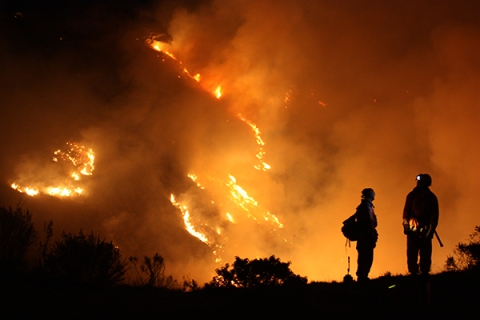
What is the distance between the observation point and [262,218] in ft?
139

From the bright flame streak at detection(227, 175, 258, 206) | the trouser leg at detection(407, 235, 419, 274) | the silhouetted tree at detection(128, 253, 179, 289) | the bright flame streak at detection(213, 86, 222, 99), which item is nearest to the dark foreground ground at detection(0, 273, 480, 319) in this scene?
the trouser leg at detection(407, 235, 419, 274)

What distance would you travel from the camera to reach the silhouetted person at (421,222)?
339 inches

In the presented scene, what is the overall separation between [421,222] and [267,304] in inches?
155

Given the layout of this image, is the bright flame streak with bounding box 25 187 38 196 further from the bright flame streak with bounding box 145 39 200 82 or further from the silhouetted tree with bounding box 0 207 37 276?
the bright flame streak with bounding box 145 39 200 82

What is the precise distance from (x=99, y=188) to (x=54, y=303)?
25.6 meters

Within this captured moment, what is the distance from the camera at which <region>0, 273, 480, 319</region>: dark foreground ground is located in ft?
21.3

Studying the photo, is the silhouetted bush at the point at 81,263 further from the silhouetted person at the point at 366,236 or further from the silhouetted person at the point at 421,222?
the silhouetted person at the point at 421,222

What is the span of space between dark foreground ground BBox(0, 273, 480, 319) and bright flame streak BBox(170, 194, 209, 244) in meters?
25.0

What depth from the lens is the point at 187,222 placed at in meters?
34.3

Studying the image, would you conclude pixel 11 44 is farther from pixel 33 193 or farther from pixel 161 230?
pixel 161 230

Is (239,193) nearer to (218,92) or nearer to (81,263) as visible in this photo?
(218,92)

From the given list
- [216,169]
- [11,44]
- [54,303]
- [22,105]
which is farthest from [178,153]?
[54,303]

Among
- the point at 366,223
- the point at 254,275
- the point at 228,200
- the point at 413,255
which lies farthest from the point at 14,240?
the point at 228,200

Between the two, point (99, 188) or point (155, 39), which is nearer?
point (99, 188)
